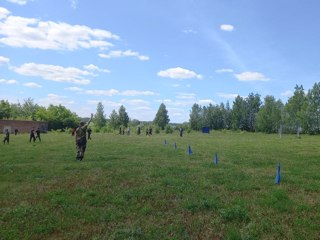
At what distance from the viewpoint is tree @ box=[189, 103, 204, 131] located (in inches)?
5787

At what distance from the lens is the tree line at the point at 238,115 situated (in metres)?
100

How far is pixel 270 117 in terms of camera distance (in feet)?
380

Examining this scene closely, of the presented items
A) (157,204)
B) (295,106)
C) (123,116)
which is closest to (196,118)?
(123,116)

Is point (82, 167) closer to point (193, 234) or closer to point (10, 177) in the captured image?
point (10, 177)

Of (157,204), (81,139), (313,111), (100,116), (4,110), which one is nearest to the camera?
(157,204)

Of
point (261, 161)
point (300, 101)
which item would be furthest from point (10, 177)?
point (300, 101)

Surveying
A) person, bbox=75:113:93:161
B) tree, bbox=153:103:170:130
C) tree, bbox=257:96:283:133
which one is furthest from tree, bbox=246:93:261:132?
person, bbox=75:113:93:161

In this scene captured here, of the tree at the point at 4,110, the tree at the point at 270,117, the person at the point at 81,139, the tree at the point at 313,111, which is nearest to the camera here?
the person at the point at 81,139

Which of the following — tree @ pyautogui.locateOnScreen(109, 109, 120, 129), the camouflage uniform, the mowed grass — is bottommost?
the mowed grass

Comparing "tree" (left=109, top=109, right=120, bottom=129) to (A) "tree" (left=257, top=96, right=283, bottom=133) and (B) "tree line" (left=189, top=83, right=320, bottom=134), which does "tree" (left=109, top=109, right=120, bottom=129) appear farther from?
(A) "tree" (left=257, top=96, right=283, bottom=133)

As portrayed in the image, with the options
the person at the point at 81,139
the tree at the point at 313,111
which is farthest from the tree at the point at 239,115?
the person at the point at 81,139

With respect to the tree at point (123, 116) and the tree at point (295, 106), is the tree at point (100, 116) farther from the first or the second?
the tree at point (295, 106)

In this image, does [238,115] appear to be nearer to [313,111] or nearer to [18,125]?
[313,111]

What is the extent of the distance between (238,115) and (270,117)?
2127 cm
